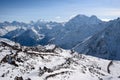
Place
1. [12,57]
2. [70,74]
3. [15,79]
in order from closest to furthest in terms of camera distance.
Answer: [15,79]
[70,74]
[12,57]

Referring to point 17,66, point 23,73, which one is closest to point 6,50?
point 17,66

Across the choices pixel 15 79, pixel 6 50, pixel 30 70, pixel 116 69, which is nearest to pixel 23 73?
pixel 30 70

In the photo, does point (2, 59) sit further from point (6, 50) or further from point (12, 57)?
point (6, 50)

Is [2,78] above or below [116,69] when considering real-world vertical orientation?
above

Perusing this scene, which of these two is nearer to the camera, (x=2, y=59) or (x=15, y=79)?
(x=15, y=79)

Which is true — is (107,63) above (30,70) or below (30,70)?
→ below

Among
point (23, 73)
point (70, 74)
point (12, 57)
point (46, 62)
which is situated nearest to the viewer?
point (23, 73)

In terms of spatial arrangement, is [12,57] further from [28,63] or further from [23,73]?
[23,73]

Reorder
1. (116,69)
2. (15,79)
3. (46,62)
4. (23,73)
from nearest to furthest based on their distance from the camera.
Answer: (15,79)
(23,73)
(46,62)
(116,69)

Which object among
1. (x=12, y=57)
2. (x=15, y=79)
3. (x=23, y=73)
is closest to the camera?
(x=15, y=79)
